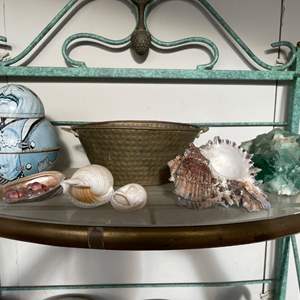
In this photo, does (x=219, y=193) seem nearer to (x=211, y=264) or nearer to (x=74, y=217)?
(x=74, y=217)

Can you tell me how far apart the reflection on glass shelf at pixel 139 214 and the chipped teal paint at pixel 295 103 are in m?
0.24

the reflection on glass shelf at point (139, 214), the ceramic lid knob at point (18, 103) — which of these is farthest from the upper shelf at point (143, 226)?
the ceramic lid knob at point (18, 103)

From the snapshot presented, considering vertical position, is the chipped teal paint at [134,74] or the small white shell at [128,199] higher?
the chipped teal paint at [134,74]

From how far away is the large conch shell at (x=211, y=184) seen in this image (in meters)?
0.35

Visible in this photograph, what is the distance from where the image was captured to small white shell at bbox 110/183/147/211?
0.33 meters

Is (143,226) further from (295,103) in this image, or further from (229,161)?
(295,103)

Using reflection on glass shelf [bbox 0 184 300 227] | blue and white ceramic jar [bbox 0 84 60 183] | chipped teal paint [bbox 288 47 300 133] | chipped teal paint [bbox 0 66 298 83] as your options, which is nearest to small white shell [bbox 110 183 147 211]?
reflection on glass shelf [bbox 0 184 300 227]

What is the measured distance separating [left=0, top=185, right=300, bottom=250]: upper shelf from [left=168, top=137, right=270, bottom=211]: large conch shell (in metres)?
0.01

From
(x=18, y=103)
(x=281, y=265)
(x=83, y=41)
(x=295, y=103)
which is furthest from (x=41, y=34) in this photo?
(x=281, y=265)

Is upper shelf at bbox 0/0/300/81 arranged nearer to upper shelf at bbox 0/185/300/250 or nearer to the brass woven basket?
the brass woven basket

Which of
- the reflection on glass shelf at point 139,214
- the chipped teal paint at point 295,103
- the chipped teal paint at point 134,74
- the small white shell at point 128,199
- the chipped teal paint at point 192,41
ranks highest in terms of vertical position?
the chipped teal paint at point 192,41

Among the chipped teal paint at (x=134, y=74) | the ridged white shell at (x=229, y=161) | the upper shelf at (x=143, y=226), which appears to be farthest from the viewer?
the chipped teal paint at (x=134, y=74)

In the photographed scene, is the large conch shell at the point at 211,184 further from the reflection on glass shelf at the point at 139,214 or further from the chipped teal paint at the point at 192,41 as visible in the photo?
the chipped teal paint at the point at 192,41

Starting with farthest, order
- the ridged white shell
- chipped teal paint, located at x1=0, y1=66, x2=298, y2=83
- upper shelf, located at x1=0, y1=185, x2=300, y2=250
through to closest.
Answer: chipped teal paint, located at x1=0, y1=66, x2=298, y2=83 < the ridged white shell < upper shelf, located at x1=0, y1=185, x2=300, y2=250
